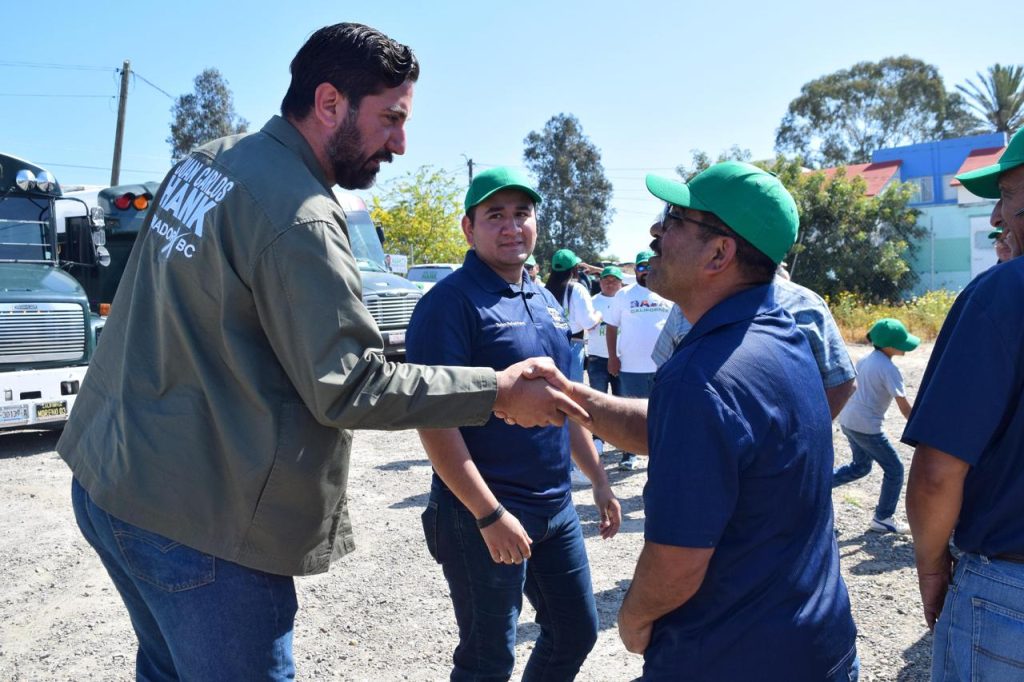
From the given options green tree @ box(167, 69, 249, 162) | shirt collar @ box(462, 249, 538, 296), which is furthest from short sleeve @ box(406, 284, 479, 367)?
green tree @ box(167, 69, 249, 162)

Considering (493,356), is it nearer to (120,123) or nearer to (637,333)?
(637,333)

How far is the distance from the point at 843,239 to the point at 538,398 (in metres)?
28.5

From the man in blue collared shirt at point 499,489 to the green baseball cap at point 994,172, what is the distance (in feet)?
4.93

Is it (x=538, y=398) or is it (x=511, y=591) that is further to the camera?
(x=511, y=591)

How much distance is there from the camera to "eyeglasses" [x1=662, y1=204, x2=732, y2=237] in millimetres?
1969

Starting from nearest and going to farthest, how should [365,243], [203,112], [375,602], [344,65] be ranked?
1. [344,65]
2. [375,602]
3. [365,243]
4. [203,112]

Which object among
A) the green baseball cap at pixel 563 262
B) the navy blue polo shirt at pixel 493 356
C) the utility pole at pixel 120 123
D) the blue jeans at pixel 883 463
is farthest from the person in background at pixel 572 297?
the utility pole at pixel 120 123

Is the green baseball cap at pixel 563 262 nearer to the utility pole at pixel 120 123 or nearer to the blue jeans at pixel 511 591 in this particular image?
the blue jeans at pixel 511 591

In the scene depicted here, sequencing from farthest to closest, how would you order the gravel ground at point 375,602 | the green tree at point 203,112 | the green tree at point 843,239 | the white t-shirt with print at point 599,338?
the green tree at point 203,112 → the green tree at point 843,239 → the white t-shirt with print at point 599,338 → the gravel ground at point 375,602

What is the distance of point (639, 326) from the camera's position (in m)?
7.88

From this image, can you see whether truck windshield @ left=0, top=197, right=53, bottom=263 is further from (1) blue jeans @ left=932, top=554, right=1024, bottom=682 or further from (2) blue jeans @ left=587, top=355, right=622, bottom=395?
(1) blue jeans @ left=932, top=554, right=1024, bottom=682

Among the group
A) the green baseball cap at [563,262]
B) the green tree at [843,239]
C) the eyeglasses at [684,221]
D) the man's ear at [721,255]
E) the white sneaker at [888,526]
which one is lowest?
the white sneaker at [888,526]

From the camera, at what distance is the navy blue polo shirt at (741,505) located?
1678 millimetres

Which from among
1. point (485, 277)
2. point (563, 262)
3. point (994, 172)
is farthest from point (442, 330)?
point (563, 262)
